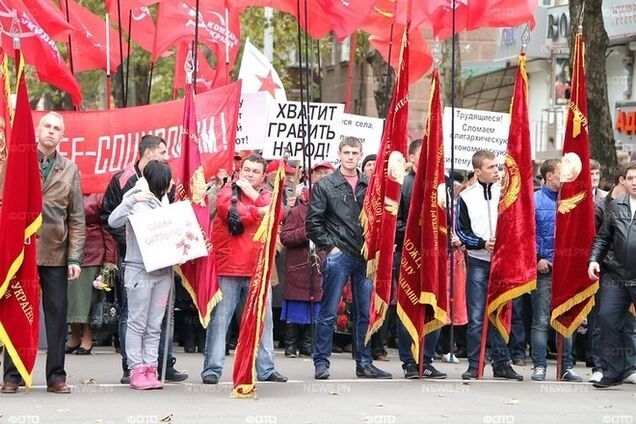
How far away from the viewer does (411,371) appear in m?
13.1

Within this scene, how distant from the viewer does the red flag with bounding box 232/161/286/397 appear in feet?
37.5

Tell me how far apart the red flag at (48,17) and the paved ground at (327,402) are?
13.7 ft

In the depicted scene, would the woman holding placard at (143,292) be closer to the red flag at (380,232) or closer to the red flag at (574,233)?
the red flag at (380,232)

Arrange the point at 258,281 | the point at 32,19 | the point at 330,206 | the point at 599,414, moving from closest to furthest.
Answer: the point at 599,414 → the point at 258,281 → the point at 330,206 → the point at 32,19

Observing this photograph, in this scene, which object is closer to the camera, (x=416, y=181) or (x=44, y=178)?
(x=44, y=178)

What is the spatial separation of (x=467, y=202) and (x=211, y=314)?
2580 mm

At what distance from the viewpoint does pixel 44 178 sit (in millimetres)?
11555

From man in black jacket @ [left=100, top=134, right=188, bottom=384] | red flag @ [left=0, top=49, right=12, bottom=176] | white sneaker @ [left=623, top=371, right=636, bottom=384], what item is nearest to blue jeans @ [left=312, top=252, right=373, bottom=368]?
man in black jacket @ [left=100, top=134, right=188, bottom=384]

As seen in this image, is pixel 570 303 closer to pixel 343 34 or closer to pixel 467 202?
pixel 467 202

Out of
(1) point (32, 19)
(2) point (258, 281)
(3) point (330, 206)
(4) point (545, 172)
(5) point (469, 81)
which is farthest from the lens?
(5) point (469, 81)

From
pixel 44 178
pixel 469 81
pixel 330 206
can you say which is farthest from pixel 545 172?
pixel 469 81

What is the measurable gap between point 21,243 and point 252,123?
6106mm

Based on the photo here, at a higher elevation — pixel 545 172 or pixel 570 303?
pixel 545 172

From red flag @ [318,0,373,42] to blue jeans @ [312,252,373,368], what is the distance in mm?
5203
